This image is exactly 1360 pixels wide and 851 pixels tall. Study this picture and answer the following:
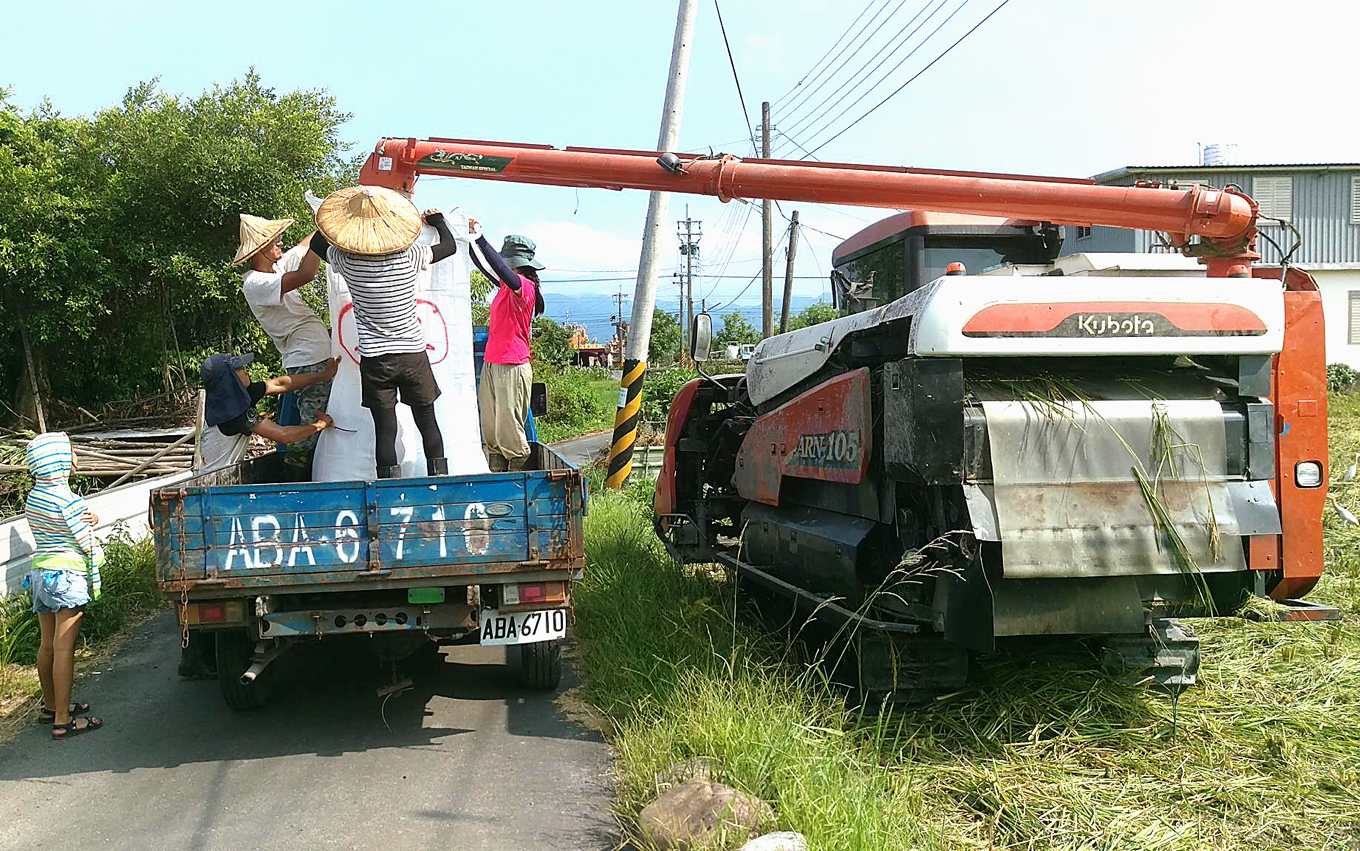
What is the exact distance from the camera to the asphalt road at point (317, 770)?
14.1 ft

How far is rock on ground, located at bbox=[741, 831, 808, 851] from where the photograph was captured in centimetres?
354

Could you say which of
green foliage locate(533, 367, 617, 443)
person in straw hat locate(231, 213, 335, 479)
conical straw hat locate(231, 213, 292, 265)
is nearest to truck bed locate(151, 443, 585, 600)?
person in straw hat locate(231, 213, 335, 479)

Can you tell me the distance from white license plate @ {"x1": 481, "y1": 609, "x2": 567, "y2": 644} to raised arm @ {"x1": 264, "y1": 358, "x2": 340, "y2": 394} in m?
2.10

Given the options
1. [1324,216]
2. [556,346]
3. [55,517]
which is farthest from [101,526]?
[556,346]

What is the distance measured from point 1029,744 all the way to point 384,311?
12.9 ft

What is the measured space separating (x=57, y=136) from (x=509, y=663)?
1457 cm

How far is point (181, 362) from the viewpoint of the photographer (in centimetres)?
1705

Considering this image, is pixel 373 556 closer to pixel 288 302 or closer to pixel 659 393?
pixel 288 302

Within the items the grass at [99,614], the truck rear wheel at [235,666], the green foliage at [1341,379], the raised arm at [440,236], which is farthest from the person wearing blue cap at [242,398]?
the green foliage at [1341,379]

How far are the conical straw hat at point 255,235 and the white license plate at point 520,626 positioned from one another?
2.92 metres

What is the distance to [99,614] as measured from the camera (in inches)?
297

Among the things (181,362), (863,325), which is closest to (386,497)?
(863,325)

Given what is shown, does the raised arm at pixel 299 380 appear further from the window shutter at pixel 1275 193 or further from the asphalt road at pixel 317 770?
the window shutter at pixel 1275 193

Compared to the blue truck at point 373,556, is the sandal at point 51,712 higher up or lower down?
→ lower down
